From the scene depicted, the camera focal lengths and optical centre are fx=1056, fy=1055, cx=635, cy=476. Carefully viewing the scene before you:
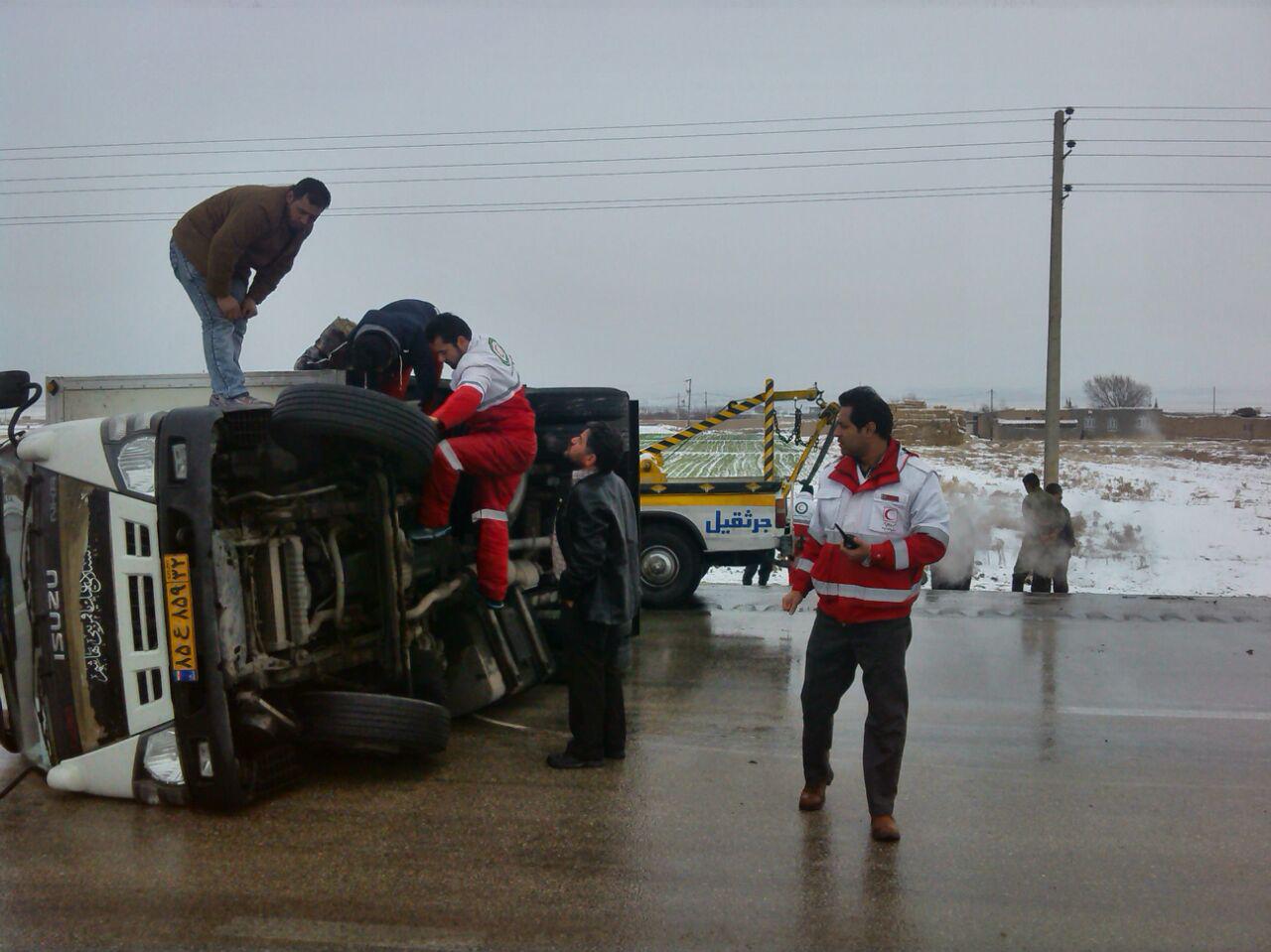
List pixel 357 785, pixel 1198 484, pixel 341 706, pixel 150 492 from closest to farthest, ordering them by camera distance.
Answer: pixel 150 492
pixel 341 706
pixel 357 785
pixel 1198 484

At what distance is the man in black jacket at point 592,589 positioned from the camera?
5.03m

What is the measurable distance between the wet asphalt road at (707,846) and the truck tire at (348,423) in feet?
5.05

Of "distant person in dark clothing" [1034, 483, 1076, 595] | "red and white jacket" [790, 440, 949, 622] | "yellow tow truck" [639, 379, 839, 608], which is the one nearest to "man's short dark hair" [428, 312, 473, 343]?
"red and white jacket" [790, 440, 949, 622]

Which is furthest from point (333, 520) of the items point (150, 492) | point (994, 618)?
point (994, 618)

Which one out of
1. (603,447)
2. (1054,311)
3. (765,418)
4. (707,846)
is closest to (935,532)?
(707,846)

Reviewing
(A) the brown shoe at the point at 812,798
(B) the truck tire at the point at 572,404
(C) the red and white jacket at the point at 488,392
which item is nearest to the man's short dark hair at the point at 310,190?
(C) the red and white jacket at the point at 488,392

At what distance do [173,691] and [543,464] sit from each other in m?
2.93

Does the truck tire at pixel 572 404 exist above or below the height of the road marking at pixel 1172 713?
above

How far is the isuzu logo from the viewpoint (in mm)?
4195

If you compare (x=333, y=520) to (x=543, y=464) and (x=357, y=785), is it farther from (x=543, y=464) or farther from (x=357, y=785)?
(x=543, y=464)

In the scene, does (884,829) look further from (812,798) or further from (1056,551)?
(1056,551)

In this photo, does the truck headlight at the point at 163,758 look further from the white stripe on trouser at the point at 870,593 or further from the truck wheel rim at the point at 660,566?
the truck wheel rim at the point at 660,566

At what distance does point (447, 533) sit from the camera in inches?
224

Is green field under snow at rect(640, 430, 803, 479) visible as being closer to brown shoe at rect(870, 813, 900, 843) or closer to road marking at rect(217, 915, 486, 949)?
brown shoe at rect(870, 813, 900, 843)
